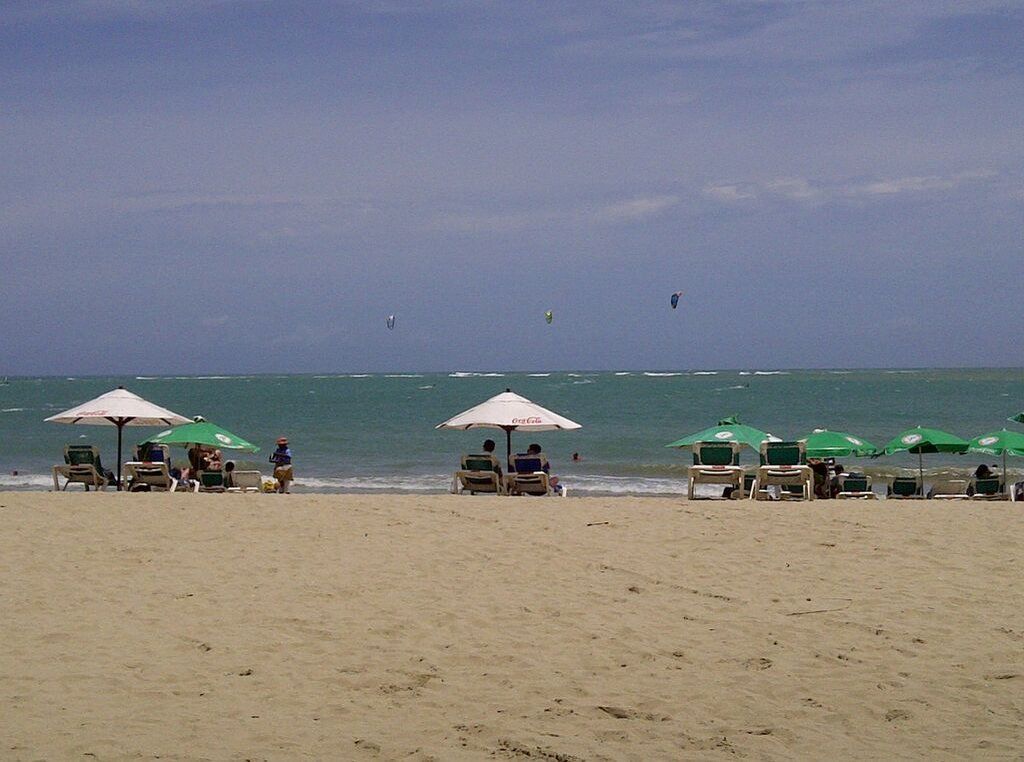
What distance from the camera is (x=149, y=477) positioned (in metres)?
13.9

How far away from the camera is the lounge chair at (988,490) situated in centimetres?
1455

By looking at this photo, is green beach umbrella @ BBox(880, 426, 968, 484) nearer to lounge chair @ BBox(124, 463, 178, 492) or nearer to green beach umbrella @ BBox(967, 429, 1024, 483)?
green beach umbrella @ BBox(967, 429, 1024, 483)

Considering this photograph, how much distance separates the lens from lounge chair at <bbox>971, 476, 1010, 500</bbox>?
1455 cm

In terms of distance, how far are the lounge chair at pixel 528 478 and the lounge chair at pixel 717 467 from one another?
1786 mm

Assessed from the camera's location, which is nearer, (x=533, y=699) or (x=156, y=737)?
(x=156, y=737)

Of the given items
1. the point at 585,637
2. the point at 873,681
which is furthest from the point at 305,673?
the point at 873,681

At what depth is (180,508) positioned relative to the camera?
34.9 ft

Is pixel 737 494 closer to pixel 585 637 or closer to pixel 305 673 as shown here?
pixel 585 637

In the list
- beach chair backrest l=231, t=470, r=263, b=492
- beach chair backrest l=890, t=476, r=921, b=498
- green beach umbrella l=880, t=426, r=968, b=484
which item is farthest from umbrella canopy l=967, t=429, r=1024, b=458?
beach chair backrest l=231, t=470, r=263, b=492

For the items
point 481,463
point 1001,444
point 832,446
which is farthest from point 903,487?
point 481,463

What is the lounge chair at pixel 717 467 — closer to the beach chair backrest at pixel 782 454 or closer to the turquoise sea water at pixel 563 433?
the beach chair backrest at pixel 782 454

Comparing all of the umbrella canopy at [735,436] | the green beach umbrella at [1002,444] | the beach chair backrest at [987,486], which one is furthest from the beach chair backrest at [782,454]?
the green beach umbrella at [1002,444]

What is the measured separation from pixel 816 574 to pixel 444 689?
332cm

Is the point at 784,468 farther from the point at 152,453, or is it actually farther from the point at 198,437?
the point at 152,453
